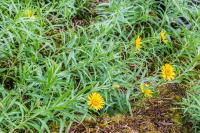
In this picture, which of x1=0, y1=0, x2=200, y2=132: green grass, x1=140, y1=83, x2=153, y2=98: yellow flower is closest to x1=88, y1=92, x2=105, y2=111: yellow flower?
x1=0, y1=0, x2=200, y2=132: green grass

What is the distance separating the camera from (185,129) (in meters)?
2.41

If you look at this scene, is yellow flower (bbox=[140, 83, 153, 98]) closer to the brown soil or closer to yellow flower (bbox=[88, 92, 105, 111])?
the brown soil

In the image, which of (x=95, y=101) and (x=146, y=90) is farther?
(x=146, y=90)

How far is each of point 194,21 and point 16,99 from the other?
1.44 meters

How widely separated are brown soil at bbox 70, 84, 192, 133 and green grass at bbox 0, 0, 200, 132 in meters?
0.07

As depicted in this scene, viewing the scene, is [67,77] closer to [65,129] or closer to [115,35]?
[65,129]

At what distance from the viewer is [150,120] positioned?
2.38 m

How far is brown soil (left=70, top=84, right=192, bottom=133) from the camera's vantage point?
7.30 ft

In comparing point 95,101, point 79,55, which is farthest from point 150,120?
point 79,55

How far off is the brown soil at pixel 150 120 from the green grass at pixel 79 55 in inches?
2.6

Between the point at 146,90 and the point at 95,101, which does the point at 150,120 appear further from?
the point at 95,101

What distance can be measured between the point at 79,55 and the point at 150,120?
0.60m

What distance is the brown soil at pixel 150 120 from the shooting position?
87.6 inches

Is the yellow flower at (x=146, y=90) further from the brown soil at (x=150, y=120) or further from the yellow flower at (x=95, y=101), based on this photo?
the yellow flower at (x=95, y=101)
